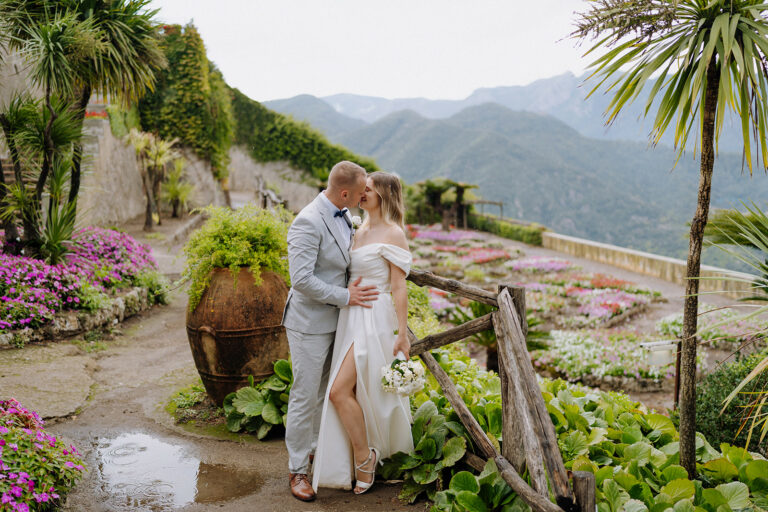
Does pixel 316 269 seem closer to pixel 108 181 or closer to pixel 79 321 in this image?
pixel 79 321

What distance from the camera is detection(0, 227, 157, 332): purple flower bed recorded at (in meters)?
6.07

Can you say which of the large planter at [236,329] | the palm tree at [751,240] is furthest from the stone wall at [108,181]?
the palm tree at [751,240]

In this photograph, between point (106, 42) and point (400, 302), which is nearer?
point (400, 302)

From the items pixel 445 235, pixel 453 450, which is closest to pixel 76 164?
pixel 453 450

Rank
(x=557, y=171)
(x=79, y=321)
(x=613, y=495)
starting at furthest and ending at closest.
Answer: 1. (x=557, y=171)
2. (x=79, y=321)
3. (x=613, y=495)

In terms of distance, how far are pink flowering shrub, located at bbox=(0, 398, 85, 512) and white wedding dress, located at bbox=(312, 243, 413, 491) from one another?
4.42 ft

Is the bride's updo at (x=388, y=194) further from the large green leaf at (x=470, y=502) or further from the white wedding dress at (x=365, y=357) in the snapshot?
the large green leaf at (x=470, y=502)

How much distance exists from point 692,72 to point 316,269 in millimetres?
2519

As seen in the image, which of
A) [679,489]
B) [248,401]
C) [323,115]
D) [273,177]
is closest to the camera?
[679,489]

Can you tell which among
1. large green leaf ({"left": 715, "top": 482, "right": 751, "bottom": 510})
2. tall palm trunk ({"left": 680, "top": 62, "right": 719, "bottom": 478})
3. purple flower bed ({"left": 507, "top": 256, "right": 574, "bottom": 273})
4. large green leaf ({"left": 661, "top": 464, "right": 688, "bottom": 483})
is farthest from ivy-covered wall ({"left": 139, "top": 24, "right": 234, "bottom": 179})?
large green leaf ({"left": 715, "top": 482, "right": 751, "bottom": 510})

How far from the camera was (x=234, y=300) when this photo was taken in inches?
165

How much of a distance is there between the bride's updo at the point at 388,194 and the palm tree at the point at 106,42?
6.19 m

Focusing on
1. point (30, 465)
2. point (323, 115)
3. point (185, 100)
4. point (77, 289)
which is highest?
point (323, 115)

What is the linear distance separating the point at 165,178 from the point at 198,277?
1412cm
